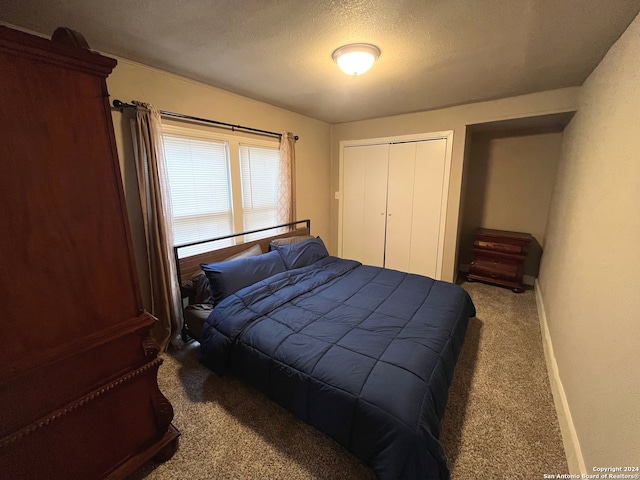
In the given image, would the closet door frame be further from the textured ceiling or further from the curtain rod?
the curtain rod

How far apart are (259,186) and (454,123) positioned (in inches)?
97.2

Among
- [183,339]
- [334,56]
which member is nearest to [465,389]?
[183,339]

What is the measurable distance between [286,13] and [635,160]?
6.04ft

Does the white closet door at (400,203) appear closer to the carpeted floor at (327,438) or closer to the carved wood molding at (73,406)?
the carpeted floor at (327,438)

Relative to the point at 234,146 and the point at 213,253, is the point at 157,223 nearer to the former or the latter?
the point at 213,253

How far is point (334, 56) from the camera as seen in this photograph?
6.04 feet

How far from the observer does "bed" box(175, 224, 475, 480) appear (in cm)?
118

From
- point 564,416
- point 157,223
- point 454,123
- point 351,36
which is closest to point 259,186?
point 157,223

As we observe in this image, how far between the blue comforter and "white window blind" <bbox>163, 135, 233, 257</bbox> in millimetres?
886

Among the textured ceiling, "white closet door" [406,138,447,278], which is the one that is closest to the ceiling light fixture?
the textured ceiling

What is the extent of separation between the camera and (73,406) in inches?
42.5

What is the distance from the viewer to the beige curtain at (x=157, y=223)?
2.04 meters

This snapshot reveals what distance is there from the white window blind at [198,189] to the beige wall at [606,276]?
2907 mm

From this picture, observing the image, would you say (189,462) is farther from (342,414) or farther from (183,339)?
(183,339)
